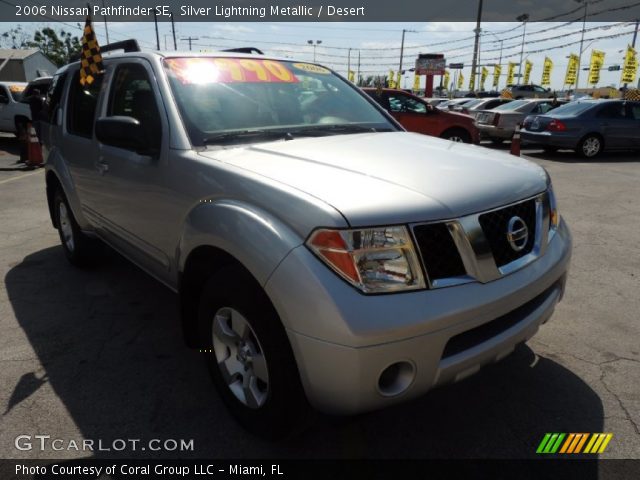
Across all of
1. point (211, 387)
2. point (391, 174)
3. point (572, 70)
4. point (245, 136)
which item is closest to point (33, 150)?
point (245, 136)

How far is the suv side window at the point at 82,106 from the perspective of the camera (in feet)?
12.1

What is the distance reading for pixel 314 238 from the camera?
179 cm

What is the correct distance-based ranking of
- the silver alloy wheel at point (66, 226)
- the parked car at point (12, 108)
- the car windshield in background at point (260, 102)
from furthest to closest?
1. the parked car at point (12, 108)
2. the silver alloy wheel at point (66, 226)
3. the car windshield in background at point (260, 102)

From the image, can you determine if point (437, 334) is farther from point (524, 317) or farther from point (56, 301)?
point (56, 301)

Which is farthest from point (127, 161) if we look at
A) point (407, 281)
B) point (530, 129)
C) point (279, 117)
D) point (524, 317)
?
point (530, 129)

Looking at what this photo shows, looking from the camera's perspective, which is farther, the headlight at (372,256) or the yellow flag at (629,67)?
the yellow flag at (629,67)

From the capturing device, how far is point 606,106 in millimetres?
12203

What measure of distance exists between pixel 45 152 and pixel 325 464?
419cm

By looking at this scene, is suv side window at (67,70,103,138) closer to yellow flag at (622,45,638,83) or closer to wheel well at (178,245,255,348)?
wheel well at (178,245,255,348)

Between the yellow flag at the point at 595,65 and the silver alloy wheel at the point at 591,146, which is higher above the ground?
the yellow flag at the point at 595,65

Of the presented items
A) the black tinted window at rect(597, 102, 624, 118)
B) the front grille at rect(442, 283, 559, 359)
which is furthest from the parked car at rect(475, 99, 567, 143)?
the front grille at rect(442, 283, 559, 359)

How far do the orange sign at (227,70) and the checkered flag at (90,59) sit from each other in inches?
37.6

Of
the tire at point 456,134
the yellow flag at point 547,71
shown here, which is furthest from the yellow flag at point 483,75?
the tire at point 456,134

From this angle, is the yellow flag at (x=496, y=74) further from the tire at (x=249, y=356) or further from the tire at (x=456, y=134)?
the tire at (x=249, y=356)
